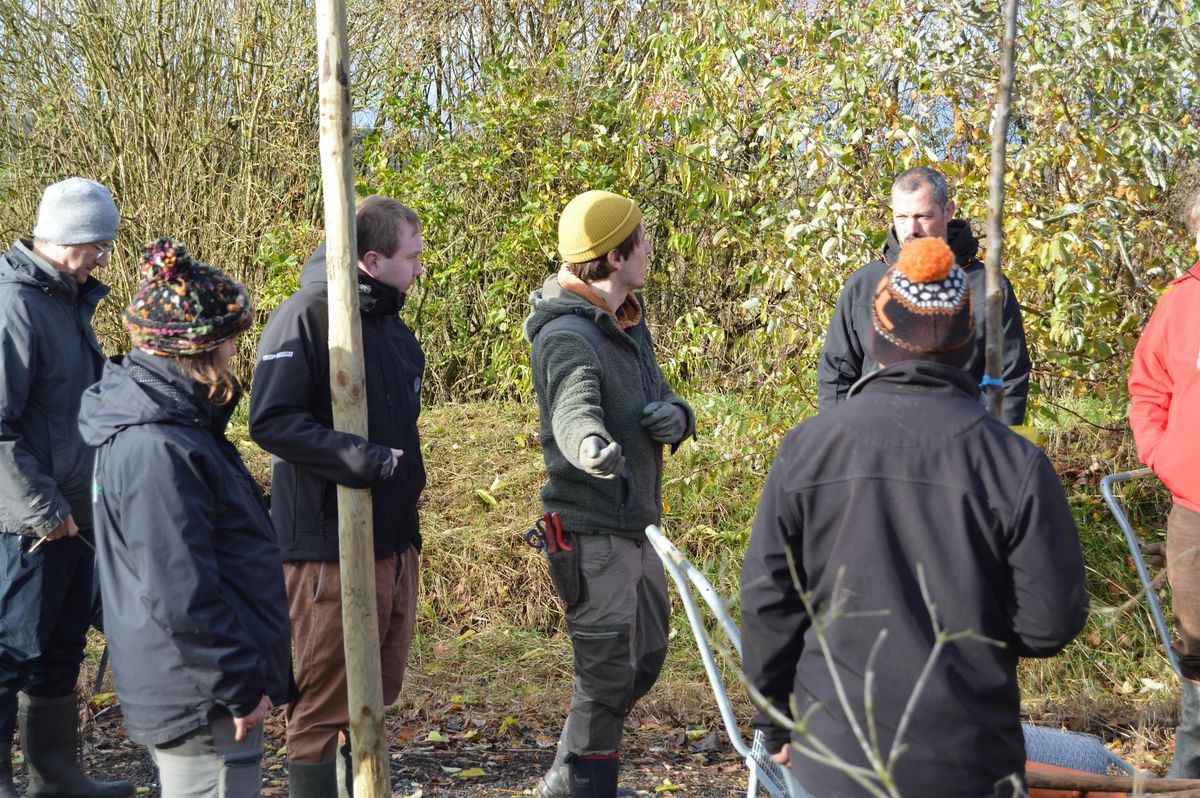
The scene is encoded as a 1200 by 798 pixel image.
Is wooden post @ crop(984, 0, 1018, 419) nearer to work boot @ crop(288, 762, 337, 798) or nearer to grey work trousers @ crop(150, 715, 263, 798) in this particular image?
grey work trousers @ crop(150, 715, 263, 798)

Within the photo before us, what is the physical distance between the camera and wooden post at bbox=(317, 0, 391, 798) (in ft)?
11.4

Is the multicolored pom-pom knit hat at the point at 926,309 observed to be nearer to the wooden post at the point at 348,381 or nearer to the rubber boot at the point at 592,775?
the wooden post at the point at 348,381

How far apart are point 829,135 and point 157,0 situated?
6.80 m

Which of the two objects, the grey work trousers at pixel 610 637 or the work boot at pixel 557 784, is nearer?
the grey work trousers at pixel 610 637

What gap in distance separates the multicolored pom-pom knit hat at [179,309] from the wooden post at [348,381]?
389mm

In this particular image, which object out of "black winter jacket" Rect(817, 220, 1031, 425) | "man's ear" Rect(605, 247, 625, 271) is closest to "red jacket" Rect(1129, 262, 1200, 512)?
"black winter jacket" Rect(817, 220, 1031, 425)

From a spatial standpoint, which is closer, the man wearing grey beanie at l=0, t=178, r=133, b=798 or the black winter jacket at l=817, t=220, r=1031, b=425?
the man wearing grey beanie at l=0, t=178, r=133, b=798

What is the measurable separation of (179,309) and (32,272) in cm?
160

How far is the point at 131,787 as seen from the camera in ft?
15.3

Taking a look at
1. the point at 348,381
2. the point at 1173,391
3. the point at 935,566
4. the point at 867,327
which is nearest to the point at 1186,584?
the point at 1173,391

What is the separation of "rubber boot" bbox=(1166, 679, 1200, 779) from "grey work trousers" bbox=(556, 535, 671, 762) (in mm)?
1787

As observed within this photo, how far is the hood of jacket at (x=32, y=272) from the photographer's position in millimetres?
4270

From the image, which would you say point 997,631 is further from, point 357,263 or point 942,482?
point 357,263

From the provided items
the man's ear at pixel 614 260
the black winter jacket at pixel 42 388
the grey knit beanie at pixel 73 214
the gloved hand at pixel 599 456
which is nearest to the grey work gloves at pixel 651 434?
the gloved hand at pixel 599 456
